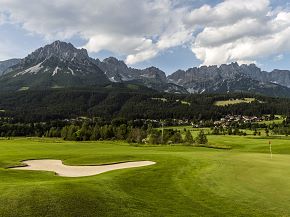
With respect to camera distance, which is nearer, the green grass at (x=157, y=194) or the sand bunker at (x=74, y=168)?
the green grass at (x=157, y=194)

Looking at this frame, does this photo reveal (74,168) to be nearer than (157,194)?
No

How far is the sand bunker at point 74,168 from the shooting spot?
45.2m

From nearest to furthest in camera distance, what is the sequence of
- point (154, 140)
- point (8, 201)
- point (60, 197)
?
point (8, 201), point (60, 197), point (154, 140)

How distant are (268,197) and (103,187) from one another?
12.8 m

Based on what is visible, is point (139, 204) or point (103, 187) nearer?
point (139, 204)

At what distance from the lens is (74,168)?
50.1 meters

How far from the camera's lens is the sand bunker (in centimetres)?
4516

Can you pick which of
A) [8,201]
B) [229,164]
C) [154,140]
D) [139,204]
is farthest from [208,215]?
[154,140]

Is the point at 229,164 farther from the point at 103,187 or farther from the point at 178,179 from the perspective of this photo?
the point at 103,187

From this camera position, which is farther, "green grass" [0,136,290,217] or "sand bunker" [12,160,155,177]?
"sand bunker" [12,160,155,177]

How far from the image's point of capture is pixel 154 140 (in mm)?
130375

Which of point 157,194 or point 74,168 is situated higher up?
point 74,168

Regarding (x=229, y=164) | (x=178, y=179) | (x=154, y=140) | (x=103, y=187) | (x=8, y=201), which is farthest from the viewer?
(x=154, y=140)

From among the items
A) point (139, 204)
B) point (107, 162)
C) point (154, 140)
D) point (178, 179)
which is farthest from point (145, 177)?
point (154, 140)
